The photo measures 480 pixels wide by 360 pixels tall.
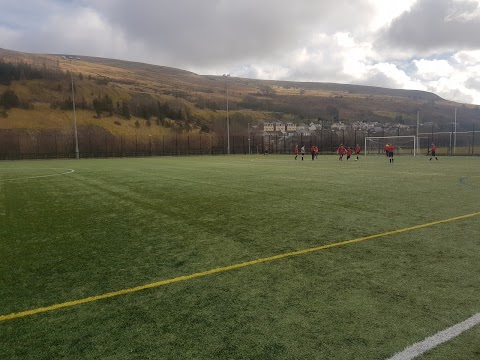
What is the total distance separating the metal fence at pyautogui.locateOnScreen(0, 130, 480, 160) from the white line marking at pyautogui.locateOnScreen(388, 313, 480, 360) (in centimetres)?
4925

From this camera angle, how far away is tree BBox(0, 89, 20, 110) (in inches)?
2928

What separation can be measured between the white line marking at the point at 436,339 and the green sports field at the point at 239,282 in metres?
0.05

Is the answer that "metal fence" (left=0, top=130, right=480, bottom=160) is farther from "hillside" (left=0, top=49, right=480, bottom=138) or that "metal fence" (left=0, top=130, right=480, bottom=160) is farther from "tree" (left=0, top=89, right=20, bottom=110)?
"tree" (left=0, top=89, right=20, bottom=110)

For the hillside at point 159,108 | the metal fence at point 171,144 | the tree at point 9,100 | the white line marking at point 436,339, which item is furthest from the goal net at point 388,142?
the tree at point 9,100

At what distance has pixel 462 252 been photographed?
4.96 m

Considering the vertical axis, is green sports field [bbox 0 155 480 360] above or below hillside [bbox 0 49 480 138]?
below

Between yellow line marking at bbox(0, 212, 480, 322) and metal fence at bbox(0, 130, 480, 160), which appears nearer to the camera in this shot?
yellow line marking at bbox(0, 212, 480, 322)

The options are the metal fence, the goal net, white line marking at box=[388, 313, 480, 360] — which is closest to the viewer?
white line marking at box=[388, 313, 480, 360]

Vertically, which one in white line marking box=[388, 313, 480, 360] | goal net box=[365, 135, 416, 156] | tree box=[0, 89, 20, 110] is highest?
tree box=[0, 89, 20, 110]

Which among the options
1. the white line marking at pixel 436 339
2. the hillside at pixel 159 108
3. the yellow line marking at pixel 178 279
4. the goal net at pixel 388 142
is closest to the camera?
the white line marking at pixel 436 339

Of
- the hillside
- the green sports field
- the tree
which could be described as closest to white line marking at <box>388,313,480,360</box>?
the green sports field

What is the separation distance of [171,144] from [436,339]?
223ft

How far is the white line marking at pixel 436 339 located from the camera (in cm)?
265

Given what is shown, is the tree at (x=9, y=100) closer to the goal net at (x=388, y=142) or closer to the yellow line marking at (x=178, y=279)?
the goal net at (x=388, y=142)
